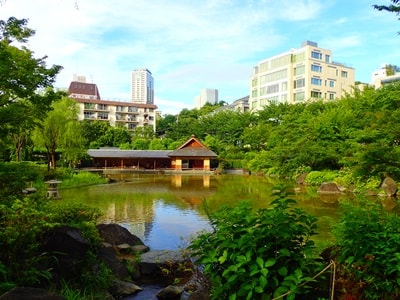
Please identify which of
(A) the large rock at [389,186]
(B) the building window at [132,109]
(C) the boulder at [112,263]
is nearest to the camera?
(C) the boulder at [112,263]

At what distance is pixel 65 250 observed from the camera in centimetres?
539

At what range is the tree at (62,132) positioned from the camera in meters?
26.7

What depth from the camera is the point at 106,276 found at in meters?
5.84

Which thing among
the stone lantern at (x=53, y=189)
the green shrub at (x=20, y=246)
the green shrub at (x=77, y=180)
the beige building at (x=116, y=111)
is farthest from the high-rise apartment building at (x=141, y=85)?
the green shrub at (x=20, y=246)

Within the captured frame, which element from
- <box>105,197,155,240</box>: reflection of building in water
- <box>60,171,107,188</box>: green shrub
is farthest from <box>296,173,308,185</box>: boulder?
<box>60,171,107,188</box>: green shrub

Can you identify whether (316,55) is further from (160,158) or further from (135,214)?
(135,214)

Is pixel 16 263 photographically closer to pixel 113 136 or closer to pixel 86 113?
pixel 113 136

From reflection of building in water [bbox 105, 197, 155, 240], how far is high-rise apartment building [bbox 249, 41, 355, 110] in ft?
134

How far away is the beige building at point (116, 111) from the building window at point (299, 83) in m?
25.3

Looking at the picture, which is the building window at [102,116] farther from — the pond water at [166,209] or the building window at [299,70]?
the pond water at [166,209]

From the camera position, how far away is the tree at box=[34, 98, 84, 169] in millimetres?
26734

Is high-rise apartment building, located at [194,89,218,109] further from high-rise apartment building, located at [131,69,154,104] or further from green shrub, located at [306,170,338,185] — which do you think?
green shrub, located at [306,170,338,185]

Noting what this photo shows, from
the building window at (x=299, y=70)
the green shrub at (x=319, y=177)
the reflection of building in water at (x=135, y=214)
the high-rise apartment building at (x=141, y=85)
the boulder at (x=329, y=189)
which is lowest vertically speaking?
the reflection of building in water at (x=135, y=214)

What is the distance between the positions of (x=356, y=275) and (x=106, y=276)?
3.87 meters
